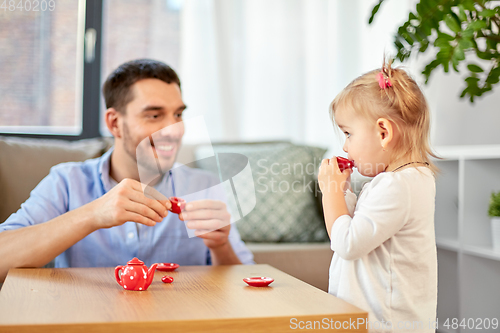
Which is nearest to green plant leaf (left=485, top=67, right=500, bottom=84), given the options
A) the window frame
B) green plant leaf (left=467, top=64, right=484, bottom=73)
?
green plant leaf (left=467, top=64, right=484, bottom=73)

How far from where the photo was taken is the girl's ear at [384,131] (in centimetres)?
91

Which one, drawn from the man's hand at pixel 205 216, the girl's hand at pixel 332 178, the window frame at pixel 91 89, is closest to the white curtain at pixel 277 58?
the window frame at pixel 91 89

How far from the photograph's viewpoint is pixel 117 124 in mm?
1445

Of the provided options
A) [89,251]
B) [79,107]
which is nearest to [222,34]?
[79,107]

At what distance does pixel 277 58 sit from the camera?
2777mm

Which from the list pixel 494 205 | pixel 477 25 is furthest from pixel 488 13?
pixel 494 205

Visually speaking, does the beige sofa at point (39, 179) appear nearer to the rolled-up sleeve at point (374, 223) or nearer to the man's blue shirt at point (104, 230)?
the man's blue shirt at point (104, 230)

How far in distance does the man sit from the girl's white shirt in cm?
34

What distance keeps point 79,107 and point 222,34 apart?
0.92 m

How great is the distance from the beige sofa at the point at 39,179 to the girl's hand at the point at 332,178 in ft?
2.78

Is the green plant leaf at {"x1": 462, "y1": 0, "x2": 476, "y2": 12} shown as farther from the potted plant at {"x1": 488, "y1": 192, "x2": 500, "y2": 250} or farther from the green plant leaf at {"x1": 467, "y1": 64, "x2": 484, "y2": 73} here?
the potted plant at {"x1": 488, "y1": 192, "x2": 500, "y2": 250}

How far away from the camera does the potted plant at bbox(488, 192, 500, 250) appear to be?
5.76 feet

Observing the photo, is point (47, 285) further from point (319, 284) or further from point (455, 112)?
point (455, 112)

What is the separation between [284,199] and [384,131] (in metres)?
1.09
